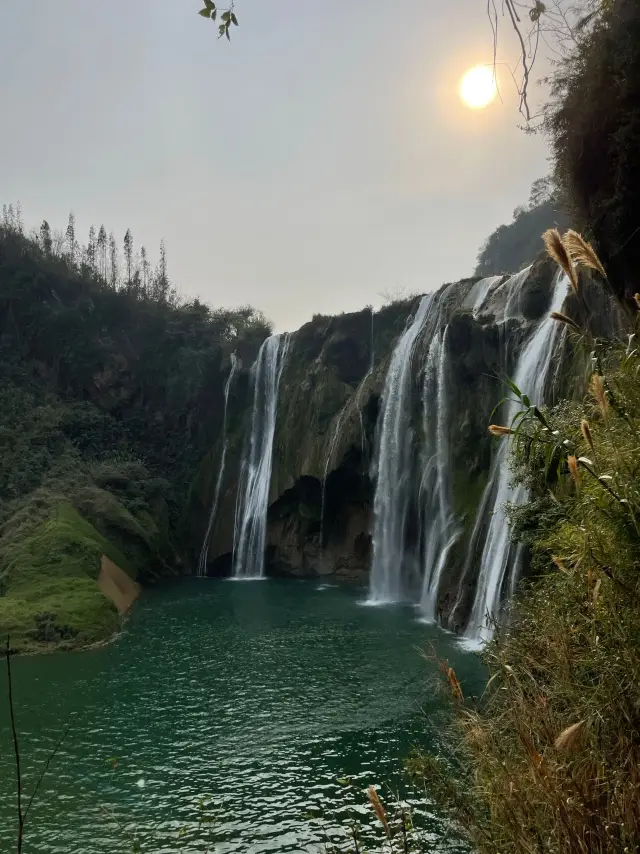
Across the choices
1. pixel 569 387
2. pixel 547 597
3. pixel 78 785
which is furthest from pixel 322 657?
pixel 547 597

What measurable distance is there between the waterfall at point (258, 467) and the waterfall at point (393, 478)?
720 cm

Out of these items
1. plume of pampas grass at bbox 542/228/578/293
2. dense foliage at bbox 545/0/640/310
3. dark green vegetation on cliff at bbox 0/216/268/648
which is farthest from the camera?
dark green vegetation on cliff at bbox 0/216/268/648

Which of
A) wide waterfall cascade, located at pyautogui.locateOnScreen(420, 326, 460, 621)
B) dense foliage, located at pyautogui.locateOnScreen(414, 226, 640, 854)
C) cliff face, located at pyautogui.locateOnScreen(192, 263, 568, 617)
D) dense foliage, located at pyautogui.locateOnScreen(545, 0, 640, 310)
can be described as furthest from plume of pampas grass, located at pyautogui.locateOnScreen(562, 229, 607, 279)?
wide waterfall cascade, located at pyautogui.locateOnScreen(420, 326, 460, 621)

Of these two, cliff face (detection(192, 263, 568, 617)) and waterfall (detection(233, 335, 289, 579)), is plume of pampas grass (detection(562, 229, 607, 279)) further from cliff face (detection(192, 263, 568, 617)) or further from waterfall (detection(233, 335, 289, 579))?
waterfall (detection(233, 335, 289, 579))

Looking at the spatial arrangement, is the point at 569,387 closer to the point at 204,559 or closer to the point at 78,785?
the point at 78,785

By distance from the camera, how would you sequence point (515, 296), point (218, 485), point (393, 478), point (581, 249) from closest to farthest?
point (581, 249) < point (515, 296) < point (393, 478) < point (218, 485)

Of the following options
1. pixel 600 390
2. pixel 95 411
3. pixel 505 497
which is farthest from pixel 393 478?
pixel 600 390

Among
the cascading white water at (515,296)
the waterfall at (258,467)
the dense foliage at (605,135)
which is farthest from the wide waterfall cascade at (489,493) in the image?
the waterfall at (258,467)

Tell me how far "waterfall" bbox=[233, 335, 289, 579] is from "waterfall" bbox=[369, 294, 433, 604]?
720 cm

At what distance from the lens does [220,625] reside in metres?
17.5

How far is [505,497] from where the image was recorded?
1528 cm

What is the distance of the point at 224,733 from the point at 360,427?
17.4m

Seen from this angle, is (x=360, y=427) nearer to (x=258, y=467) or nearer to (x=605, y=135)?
(x=258, y=467)

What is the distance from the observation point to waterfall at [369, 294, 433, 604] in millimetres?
22703
